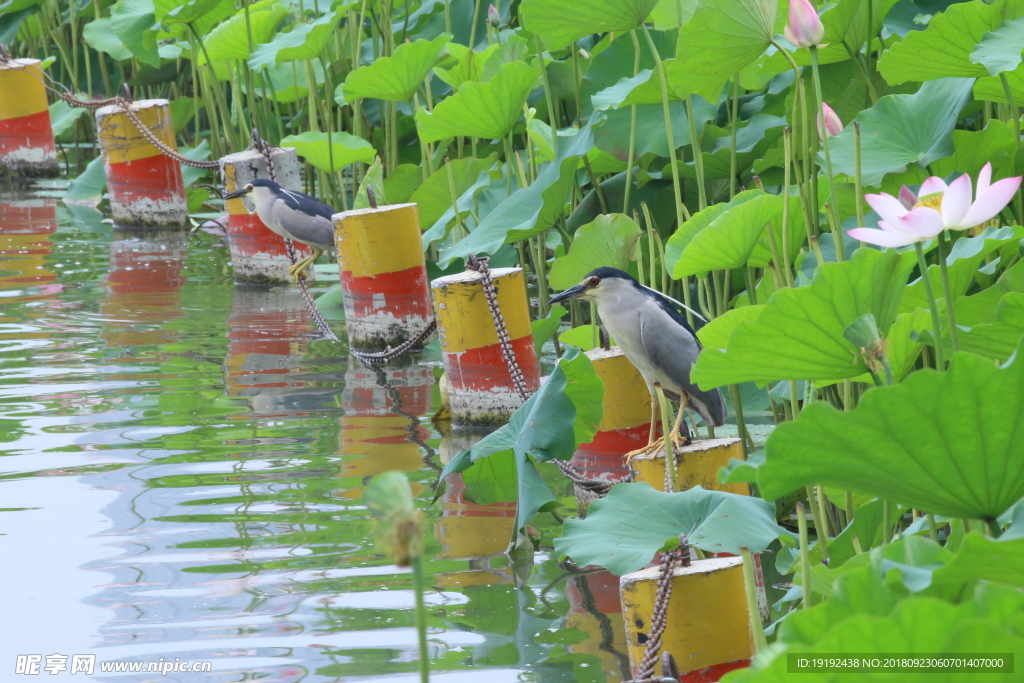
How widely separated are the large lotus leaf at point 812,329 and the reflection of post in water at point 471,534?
3.19ft

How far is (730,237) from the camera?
1908mm

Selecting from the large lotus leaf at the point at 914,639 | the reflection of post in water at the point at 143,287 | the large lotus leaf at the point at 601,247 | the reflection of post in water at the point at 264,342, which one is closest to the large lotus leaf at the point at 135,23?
the reflection of post in water at the point at 143,287

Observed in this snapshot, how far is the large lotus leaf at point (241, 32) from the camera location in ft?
16.4

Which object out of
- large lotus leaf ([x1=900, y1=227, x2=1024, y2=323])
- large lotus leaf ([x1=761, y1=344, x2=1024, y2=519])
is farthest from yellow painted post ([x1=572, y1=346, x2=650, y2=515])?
large lotus leaf ([x1=761, y1=344, x2=1024, y2=519])

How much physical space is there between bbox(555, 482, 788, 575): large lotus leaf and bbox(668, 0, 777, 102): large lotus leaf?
0.95 metres

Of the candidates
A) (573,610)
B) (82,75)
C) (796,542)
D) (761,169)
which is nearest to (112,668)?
(573,610)

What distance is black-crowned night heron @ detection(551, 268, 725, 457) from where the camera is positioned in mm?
2357

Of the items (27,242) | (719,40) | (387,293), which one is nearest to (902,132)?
(719,40)

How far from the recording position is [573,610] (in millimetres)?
2021

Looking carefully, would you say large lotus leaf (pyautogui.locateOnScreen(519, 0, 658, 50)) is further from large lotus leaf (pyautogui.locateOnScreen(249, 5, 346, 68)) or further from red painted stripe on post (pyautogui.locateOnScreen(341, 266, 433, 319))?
large lotus leaf (pyautogui.locateOnScreen(249, 5, 346, 68))

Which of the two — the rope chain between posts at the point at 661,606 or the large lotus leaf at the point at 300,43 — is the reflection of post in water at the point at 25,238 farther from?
the rope chain between posts at the point at 661,606

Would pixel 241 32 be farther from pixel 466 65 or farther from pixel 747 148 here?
pixel 747 148

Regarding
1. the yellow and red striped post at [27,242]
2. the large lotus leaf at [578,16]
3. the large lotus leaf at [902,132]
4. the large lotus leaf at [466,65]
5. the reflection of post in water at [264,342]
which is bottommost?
the reflection of post in water at [264,342]

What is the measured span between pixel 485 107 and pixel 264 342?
1.40 metres
